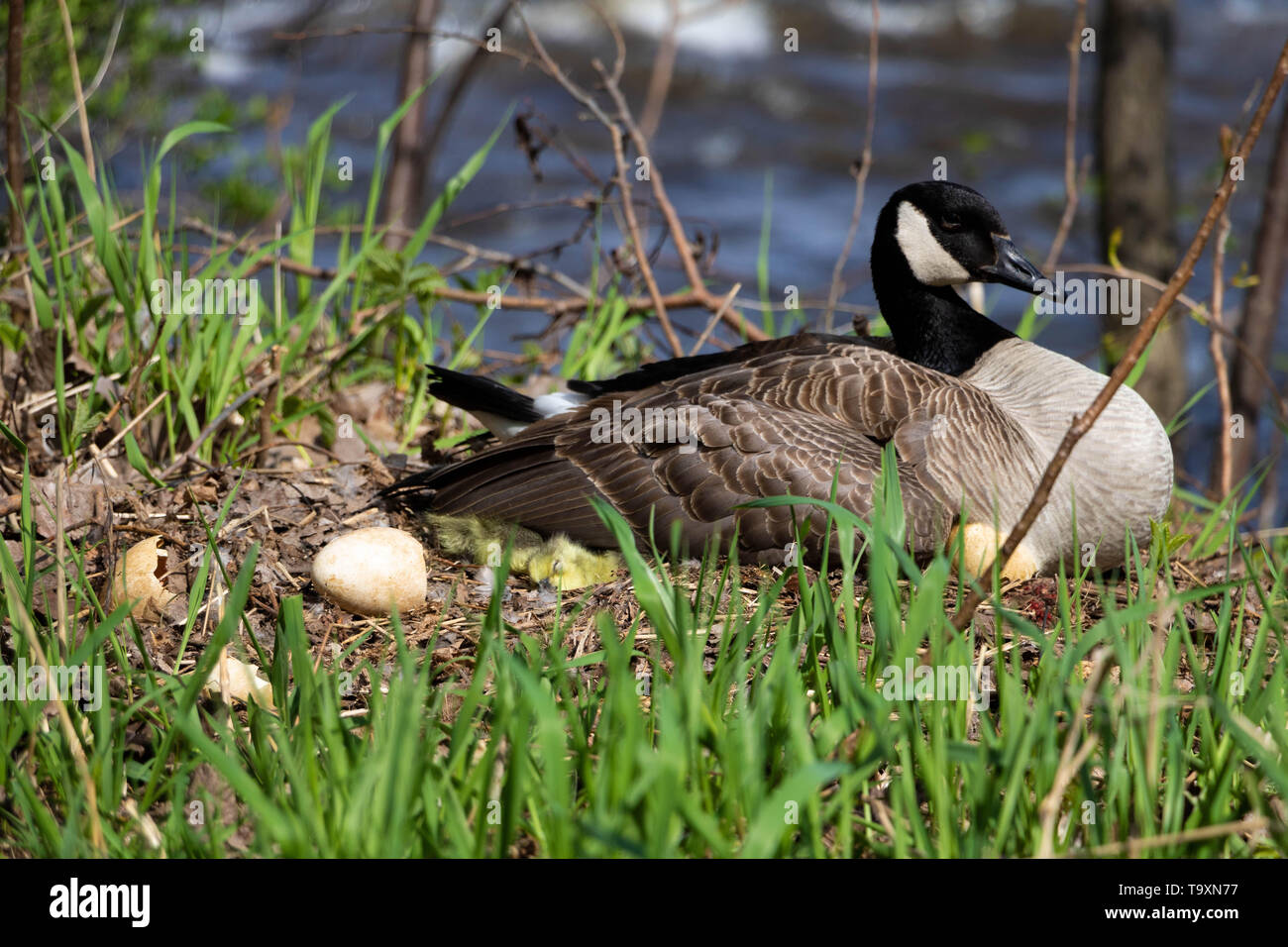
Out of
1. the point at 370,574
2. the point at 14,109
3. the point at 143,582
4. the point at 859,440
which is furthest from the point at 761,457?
the point at 14,109

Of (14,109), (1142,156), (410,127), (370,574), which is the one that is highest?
(410,127)

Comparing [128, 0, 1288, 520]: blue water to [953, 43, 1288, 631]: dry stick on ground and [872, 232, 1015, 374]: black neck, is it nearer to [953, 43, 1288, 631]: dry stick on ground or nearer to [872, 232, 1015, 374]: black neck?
[872, 232, 1015, 374]: black neck

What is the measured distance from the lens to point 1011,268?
14.5 ft

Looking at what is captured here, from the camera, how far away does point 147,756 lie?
115 inches

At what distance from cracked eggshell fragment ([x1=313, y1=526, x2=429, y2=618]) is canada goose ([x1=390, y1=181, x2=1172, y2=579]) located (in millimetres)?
578

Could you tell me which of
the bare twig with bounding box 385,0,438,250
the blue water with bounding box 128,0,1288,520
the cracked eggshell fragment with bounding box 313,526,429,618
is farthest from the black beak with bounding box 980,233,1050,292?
the blue water with bounding box 128,0,1288,520

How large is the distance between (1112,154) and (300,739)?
6816 millimetres

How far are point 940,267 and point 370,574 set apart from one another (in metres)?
2.47

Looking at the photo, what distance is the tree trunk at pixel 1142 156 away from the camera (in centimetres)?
753

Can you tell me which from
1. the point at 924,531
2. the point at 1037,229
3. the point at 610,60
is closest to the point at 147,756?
the point at 924,531

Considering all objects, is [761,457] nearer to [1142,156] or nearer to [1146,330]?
[1146,330]

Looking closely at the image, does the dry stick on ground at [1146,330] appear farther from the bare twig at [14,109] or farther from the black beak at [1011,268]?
the bare twig at [14,109]

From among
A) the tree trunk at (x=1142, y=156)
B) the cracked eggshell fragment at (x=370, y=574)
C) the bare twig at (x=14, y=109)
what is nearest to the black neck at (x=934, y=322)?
the cracked eggshell fragment at (x=370, y=574)
